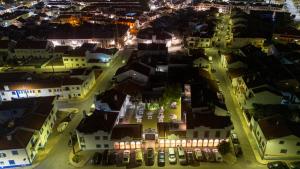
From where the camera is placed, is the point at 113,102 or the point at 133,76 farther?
the point at 133,76

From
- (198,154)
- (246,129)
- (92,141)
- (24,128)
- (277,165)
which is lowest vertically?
(277,165)

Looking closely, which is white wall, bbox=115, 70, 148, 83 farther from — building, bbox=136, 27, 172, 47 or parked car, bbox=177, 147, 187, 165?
building, bbox=136, 27, 172, 47

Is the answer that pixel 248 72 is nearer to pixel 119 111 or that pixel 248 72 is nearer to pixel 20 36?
pixel 119 111

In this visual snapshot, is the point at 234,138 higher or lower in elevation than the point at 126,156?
higher

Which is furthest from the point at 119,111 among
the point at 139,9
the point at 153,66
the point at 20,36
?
the point at 139,9

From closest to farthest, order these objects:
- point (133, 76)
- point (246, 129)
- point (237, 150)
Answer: point (237, 150)
point (246, 129)
point (133, 76)

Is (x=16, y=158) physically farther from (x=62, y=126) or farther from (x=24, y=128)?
(x=62, y=126)

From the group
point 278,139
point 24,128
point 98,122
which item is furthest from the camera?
point 98,122

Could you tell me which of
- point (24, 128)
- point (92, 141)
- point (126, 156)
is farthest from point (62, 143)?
point (126, 156)
